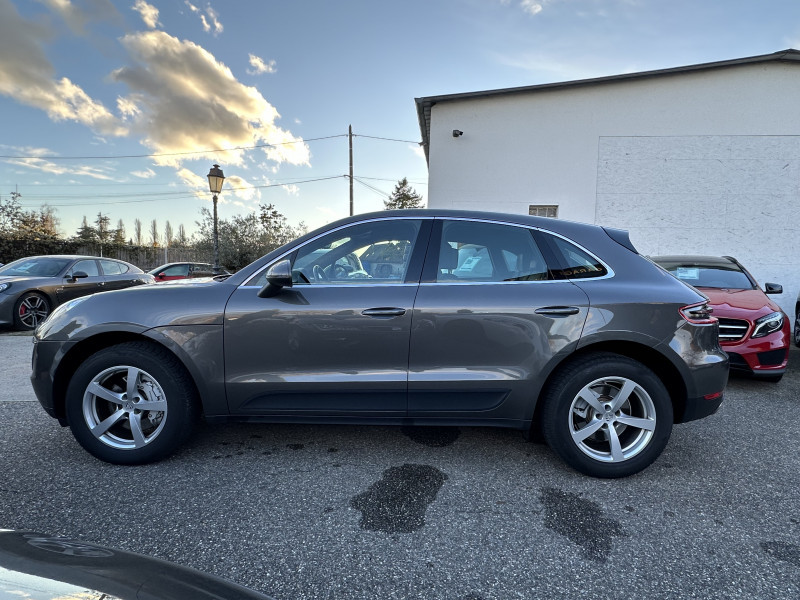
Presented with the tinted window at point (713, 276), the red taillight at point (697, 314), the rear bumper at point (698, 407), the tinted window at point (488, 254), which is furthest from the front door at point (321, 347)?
the tinted window at point (713, 276)

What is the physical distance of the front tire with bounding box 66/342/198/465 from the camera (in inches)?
95.5

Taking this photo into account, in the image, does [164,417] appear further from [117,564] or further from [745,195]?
[745,195]

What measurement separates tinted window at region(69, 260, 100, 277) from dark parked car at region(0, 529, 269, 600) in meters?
8.41

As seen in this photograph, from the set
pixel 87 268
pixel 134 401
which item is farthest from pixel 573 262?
pixel 87 268

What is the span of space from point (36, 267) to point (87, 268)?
75 cm

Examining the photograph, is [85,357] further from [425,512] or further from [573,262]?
[573,262]

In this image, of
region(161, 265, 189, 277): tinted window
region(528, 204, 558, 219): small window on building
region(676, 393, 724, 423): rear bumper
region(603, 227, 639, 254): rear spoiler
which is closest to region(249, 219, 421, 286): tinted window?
region(603, 227, 639, 254): rear spoiler

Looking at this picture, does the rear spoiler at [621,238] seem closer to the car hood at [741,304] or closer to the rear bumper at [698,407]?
the rear bumper at [698,407]

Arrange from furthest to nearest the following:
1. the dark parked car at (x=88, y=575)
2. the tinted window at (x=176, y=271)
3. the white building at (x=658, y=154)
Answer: the tinted window at (x=176, y=271) < the white building at (x=658, y=154) < the dark parked car at (x=88, y=575)

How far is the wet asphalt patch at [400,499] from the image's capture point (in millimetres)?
1999

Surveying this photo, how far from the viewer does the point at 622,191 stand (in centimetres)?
899

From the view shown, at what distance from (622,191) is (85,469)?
1031cm

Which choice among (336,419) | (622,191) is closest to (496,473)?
(336,419)

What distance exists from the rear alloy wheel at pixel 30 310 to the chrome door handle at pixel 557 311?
8.75 meters
